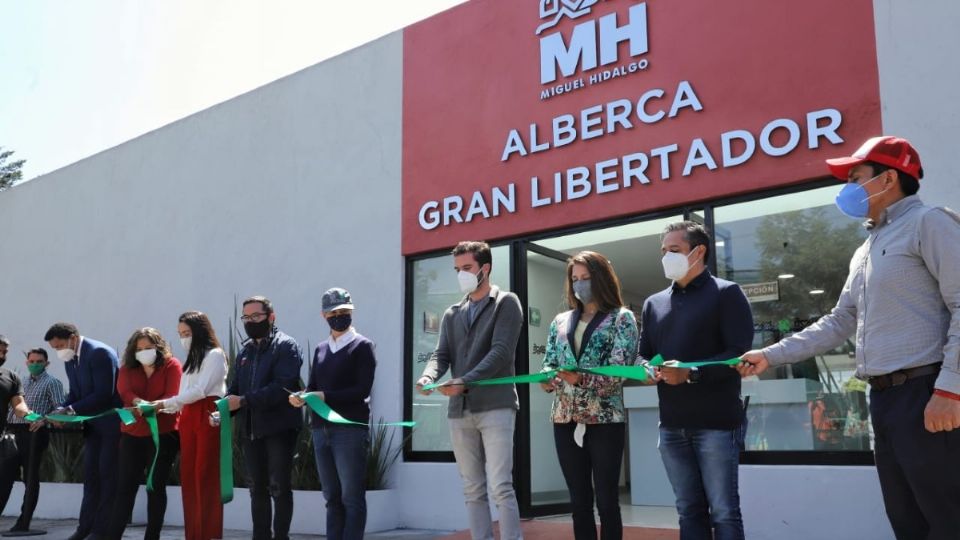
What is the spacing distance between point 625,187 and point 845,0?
192 cm

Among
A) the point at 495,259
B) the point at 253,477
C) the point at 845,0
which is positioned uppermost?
the point at 845,0

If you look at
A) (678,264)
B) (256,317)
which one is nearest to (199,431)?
(256,317)

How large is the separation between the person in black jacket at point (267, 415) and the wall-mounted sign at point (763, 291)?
10.2 ft

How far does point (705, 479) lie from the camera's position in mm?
3484

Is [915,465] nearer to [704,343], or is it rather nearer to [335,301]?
[704,343]

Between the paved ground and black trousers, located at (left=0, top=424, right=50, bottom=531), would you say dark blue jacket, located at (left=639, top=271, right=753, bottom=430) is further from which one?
black trousers, located at (left=0, top=424, right=50, bottom=531)

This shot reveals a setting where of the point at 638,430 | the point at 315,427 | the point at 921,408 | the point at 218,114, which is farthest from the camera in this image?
the point at 218,114

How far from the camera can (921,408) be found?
2.65 metres

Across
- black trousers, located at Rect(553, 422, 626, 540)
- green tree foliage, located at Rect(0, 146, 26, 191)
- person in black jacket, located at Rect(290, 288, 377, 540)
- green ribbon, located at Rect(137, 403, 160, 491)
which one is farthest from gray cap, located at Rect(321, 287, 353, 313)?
green tree foliage, located at Rect(0, 146, 26, 191)

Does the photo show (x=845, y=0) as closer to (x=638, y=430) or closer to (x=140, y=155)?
(x=638, y=430)

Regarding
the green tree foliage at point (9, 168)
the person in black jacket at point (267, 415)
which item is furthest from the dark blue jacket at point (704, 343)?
the green tree foliage at point (9, 168)

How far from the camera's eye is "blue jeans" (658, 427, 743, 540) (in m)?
3.41

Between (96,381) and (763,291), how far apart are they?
483 centimetres

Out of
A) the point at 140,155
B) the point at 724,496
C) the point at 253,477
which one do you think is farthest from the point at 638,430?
the point at 140,155
